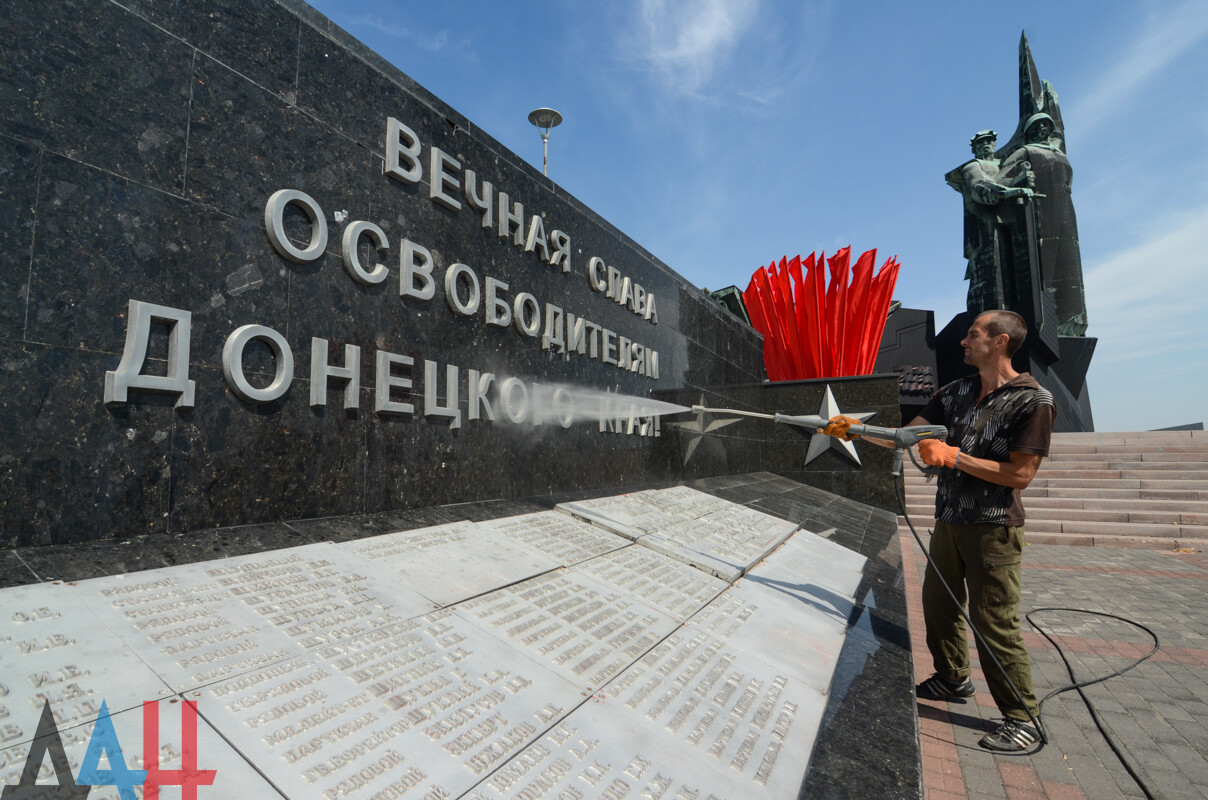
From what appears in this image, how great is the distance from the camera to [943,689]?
3430 millimetres

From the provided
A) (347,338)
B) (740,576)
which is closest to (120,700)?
(347,338)

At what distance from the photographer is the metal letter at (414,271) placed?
4.03 meters

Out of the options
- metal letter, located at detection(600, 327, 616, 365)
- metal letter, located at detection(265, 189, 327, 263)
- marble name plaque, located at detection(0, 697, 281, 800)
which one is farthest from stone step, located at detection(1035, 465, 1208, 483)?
marble name plaque, located at detection(0, 697, 281, 800)

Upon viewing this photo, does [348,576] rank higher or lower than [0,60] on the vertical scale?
lower

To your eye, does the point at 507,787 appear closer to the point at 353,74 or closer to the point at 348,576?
the point at 348,576

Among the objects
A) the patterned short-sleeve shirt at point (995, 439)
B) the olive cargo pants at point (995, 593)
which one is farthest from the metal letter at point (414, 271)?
the olive cargo pants at point (995, 593)

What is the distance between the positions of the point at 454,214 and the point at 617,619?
3.25 metres

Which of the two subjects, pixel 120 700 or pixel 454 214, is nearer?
pixel 120 700

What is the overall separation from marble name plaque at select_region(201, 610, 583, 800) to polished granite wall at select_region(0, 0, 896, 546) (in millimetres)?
1534

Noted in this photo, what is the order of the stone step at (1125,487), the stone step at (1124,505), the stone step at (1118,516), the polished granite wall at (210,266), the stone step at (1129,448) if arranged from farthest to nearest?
the stone step at (1129,448) → the stone step at (1125,487) → the stone step at (1124,505) → the stone step at (1118,516) → the polished granite wall at (210,266)

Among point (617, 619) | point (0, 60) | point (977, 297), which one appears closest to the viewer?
point (0, 60)

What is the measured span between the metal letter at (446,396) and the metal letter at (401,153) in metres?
1.24

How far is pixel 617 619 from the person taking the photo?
8.28ft

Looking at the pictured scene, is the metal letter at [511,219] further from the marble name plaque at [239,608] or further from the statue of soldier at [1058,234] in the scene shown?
the statue of soldier at [1058,234]
